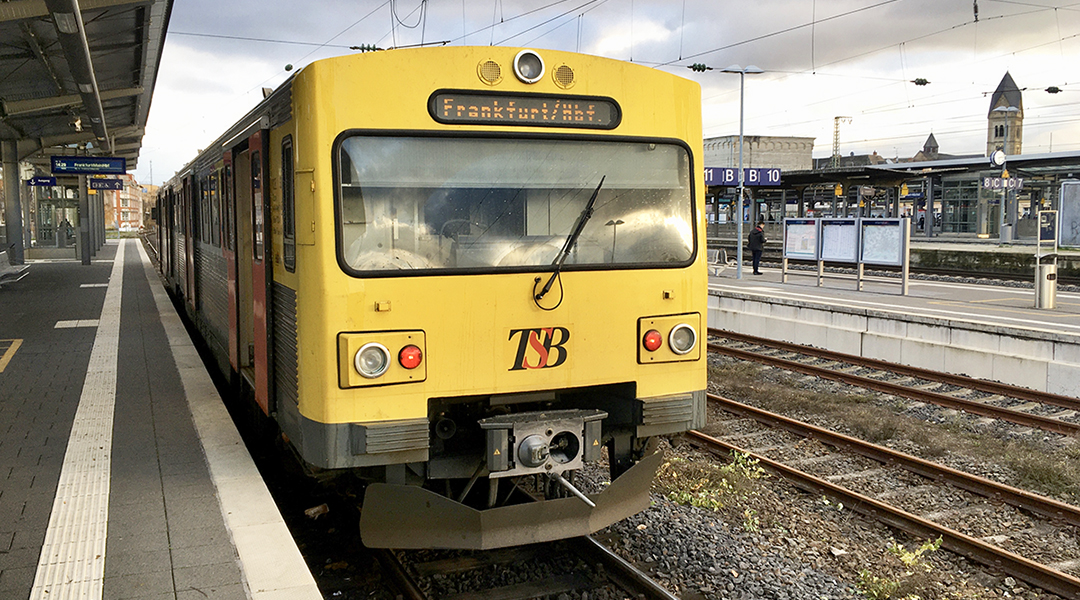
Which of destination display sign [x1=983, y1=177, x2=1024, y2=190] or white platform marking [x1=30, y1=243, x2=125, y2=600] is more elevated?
destination display sign [x1=983, y1=177, x2=1024, y2=190]

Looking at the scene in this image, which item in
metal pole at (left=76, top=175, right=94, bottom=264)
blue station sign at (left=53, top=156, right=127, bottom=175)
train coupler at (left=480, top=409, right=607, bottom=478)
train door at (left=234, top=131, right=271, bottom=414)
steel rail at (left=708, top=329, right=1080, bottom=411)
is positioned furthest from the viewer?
metal pole at (left=76, top=175, right=94, bottom=264)

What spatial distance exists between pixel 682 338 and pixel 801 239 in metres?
14.9

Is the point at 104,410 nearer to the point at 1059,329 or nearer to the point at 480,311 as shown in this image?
the point at 480,311

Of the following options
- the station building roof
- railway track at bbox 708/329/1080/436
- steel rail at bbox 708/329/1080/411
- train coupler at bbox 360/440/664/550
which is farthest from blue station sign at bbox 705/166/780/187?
train coupler at bbox 360/440/664/550

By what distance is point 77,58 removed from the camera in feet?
42.4

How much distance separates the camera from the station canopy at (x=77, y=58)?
11.5m

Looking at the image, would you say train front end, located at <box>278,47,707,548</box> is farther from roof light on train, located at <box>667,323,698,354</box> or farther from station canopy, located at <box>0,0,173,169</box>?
station canopy, located at <box>0,0,173,169</box>

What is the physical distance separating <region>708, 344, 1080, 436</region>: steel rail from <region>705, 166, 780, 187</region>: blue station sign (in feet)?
53.7

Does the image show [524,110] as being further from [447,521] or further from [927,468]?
[927,468]

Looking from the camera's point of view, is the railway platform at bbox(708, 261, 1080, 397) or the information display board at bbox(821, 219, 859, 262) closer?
the railway platform at bbox(708, 261, 1080, 397)

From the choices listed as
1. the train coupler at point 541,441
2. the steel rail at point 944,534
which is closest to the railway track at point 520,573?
the train coupler at point 541,441

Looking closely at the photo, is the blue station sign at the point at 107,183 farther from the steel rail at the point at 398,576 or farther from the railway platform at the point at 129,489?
the steel rail at the point at 398,576

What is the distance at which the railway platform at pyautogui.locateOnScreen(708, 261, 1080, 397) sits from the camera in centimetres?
1079

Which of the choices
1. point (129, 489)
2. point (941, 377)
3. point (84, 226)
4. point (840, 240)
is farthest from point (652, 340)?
point (84, 226)
